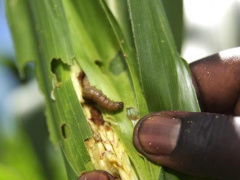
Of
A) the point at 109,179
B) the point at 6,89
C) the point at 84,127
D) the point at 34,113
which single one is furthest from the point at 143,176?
the point at 6,89

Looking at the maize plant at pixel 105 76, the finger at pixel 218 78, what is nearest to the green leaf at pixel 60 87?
the maize plant at pixel 105 76

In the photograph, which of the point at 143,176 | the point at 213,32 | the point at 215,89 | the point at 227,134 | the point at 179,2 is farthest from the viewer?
the point at 213,32

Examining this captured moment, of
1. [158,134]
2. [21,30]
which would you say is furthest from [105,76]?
[21,30]

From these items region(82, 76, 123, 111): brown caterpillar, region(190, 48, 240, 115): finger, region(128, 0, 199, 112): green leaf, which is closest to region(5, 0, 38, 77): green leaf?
region(82, 76, 123, 111): brown caterpillar

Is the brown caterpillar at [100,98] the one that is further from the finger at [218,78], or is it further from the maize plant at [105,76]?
the finger at [218,78]

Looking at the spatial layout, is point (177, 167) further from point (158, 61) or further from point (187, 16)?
point (187, 16)

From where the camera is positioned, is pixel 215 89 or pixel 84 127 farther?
pixel 215 89

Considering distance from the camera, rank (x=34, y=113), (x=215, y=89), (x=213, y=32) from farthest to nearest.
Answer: (x=213, y=32) → (x=34, y=113) → (x=215, y=89)
